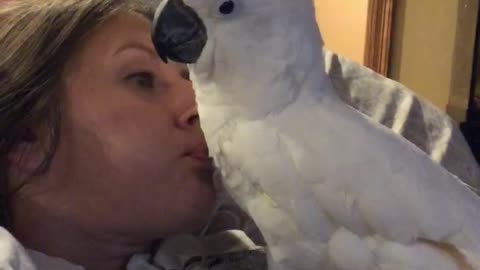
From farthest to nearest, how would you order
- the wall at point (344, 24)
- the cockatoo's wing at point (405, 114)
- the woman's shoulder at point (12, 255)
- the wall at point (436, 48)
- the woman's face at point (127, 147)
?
the wall at point (344, 24) < the wall at point (436, 48) < the cockatoo's wing at point (405, 114) < the woman's face at point (127, 147) < the woman's shoulder at point (12, 255)

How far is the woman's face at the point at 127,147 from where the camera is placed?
0.96 m

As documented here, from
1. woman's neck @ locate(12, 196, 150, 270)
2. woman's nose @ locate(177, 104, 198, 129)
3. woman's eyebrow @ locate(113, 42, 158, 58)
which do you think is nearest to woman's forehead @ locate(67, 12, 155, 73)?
woman's eyebrow @ locate(113, 42, 158, 58)

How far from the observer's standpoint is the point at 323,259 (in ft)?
2.57

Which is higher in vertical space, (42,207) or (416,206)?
(416,206)

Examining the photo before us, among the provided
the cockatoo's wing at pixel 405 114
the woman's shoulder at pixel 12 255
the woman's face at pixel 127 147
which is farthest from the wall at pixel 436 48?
the woman's shoulder at pixel 12 255

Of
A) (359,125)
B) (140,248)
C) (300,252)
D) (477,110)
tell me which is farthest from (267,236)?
(477,110)

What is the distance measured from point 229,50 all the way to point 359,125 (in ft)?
0.52

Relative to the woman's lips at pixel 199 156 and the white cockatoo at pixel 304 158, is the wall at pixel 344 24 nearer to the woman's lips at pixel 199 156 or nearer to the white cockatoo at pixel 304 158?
the woman's lips at pixel 199 156

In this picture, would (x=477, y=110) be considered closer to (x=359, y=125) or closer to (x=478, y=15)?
(x=478, y=15)

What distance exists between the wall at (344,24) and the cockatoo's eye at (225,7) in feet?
6.48

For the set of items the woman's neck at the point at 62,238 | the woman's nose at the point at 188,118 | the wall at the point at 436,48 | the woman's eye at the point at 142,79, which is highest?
the woman's eye at the point at 142,79

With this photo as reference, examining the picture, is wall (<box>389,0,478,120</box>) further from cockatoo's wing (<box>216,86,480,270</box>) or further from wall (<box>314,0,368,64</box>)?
cockatoo's wing (<box>216,86,480,270</box>)

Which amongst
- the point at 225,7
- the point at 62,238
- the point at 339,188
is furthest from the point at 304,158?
the point at 62,238

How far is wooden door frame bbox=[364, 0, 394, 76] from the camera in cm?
265
